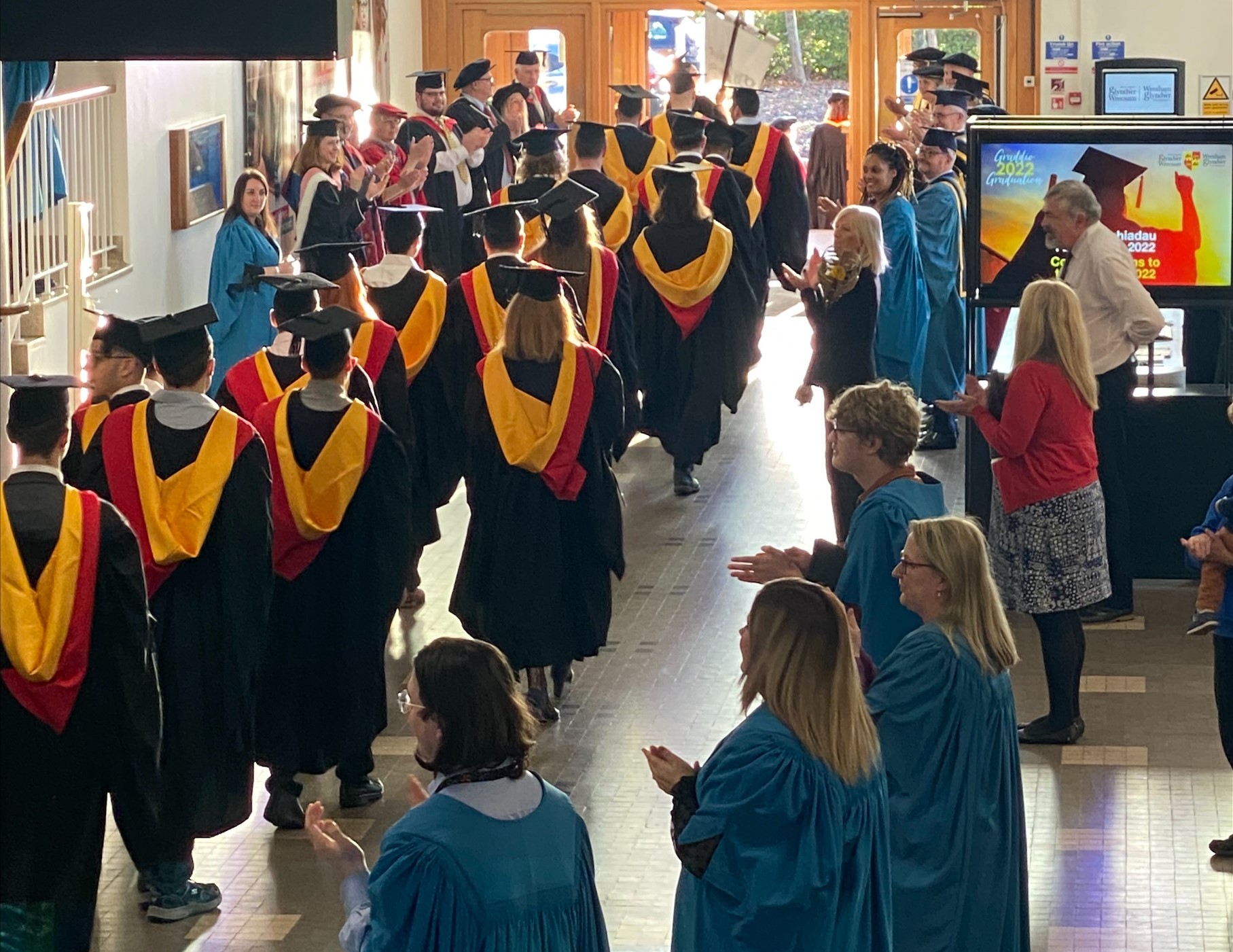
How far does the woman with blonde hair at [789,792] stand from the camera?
3771 mm

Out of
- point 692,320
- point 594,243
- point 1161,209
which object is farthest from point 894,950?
point 692,320

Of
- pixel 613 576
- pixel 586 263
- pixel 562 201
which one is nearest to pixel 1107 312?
pixel 586 263

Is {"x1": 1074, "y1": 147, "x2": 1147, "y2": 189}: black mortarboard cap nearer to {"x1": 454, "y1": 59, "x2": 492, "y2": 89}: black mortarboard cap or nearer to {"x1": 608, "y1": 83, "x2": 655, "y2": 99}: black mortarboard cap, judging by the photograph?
{"x1": 608, "y1": 83, "x2": 655, "y2": 99}: black mortarboard cap

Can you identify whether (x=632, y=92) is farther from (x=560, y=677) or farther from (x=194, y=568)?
(x=194, y=568)

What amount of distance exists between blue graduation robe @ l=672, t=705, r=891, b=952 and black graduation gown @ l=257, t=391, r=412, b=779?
8.84 feet

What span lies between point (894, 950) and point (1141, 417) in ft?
15.2

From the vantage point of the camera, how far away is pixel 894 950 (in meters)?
4.78

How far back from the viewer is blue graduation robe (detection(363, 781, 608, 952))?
135 inches

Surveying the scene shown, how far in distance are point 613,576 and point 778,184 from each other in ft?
14.0

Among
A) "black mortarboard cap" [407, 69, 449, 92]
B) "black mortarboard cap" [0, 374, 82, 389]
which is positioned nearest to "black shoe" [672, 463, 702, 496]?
"black mortarboard cap" [407, 69, 449, 92]

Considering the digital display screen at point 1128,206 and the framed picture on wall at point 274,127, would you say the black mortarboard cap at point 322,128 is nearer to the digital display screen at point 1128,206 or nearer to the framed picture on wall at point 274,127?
the framed picture on wall at point 274,127

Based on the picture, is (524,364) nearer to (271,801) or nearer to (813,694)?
(271,801)

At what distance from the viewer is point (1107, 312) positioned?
826cm

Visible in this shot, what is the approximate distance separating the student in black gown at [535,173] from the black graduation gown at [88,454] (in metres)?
3.98
